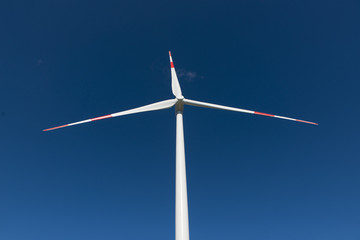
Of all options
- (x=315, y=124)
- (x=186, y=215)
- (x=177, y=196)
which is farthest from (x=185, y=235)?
(x=315, y=124)

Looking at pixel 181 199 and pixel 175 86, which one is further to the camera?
pixel 175 86

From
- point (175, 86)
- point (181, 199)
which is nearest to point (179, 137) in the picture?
point (181, 199)

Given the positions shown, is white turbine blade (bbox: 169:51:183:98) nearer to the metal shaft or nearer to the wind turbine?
the wind turbine

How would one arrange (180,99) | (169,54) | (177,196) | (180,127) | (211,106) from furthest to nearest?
(169,54)
(211,106)
(180,99)
(180,127)
(177,196)

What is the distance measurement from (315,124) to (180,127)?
49.1 ft

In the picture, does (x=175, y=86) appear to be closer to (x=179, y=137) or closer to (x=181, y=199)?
(x=179, y=137)

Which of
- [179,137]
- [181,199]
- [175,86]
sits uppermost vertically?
[175,86]

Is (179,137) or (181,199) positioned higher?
(179,137)

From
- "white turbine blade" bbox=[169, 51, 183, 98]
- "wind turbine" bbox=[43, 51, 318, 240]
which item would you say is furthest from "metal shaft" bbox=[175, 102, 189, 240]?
"white turbine blade" bbox=[169, 51, 183, 98]

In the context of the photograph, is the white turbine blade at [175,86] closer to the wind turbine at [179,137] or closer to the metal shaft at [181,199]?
the wind turbine at [179,137]

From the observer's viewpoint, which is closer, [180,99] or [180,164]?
[180,164]

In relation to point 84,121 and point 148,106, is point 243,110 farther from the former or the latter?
point 84,121

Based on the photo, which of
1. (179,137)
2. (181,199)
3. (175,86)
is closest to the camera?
(181,199)

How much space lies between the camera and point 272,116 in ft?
94.5
